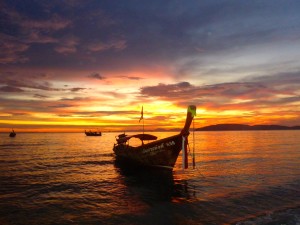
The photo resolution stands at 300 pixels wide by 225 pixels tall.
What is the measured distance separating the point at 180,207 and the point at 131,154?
19.6 meters

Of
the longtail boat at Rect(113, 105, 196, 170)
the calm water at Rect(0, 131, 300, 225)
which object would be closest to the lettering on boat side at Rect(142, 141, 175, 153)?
the longtail boat at Rect(113, 105, 196, 170)

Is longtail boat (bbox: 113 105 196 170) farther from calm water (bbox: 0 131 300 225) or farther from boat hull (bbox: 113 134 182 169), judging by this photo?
calm water (bbox: 0 131 300 225)

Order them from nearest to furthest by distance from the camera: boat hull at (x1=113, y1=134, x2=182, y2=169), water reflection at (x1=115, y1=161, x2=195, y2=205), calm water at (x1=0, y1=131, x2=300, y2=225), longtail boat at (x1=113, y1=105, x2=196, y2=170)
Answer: calm water at (x1=0, y1=131, x2=300, y2=225) → water reflection at (x1=115, y1=161, x2=195, y2=205) → longtail boat at (x1=113, y1=105, x2=196, y2=170) → boat hull at (x1=113, y1=134, x2=182, y2=169)

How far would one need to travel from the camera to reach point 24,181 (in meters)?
27.4

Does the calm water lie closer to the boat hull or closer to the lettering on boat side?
the boat hull

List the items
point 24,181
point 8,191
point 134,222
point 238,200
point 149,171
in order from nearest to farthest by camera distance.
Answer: point 134,222 → point 238,200 → point 8,191 → point 24,181 → point 149,171

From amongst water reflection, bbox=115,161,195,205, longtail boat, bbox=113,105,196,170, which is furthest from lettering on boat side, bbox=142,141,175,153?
water reflection, bbox=115,161,195,205

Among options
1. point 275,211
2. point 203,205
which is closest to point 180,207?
point 203,205

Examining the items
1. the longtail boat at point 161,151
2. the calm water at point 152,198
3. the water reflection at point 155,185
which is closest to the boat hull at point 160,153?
the longtail boat at point 161,151

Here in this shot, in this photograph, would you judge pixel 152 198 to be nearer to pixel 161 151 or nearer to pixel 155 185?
pixel 155 185

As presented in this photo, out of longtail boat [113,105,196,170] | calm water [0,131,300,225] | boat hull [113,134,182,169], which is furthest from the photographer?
boat hull [113,134,182,169]

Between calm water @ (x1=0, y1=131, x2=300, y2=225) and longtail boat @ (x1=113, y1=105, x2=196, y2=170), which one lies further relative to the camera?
longtail boat @ (x1=113, y1=105, x2=196, y2=170)

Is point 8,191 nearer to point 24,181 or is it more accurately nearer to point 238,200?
point 24,181

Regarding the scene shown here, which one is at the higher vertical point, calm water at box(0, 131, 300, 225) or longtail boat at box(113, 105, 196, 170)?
longtail boat at box(113, 105, 196, 170)
